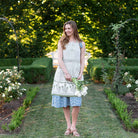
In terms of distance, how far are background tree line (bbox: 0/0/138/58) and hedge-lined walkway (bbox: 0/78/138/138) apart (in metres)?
5.97

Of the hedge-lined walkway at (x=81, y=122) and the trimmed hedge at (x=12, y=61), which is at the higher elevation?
the trimmed hedge at (x=12, y=61)

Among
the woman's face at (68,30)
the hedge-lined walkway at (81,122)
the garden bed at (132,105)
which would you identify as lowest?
the hedge-lined walkway at (81,122)

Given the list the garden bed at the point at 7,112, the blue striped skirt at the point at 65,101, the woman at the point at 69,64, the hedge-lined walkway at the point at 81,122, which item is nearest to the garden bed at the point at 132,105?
the hedge-lined walkway at the point at 81,122

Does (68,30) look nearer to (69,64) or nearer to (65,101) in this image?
(69,64)

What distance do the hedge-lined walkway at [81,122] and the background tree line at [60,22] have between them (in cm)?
597

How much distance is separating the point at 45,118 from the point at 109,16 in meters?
8.21

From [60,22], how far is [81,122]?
8136 mm

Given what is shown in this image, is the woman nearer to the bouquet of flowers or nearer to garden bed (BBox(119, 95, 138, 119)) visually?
the bouquet of flowers

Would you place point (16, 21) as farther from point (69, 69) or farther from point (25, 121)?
point (69, 69)

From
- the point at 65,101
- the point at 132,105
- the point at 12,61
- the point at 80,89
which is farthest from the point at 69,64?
the point at 12,61

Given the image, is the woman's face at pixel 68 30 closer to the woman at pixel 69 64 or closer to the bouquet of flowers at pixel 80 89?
the woman at pixel 69 64

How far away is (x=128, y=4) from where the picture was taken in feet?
37.3

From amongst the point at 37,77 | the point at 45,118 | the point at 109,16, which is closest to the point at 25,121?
the point at 45,118

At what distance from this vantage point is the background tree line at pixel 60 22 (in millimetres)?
11430
